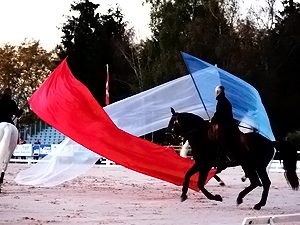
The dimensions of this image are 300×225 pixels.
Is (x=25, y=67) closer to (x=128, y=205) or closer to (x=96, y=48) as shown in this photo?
(x=96, y=48)

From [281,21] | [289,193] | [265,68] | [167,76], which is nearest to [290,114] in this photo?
[265,68]

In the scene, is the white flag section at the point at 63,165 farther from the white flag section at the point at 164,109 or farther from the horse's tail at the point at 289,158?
the horse's tail at the point at 289,158

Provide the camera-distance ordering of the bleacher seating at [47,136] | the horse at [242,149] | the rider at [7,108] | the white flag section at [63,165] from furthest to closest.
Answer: the bleacher seating at [47,136]
the white flag section at [63,165]
the rider at [7,108]
the horse at [242,149]

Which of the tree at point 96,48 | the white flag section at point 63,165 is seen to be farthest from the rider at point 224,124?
the tree at point 96,48

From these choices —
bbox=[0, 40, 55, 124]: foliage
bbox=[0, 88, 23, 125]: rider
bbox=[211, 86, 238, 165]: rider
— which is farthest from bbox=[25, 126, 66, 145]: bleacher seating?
bbox=[211, 86, 238, 165]: rider

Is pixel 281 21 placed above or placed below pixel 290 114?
above

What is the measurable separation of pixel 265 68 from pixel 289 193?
22.6 meters

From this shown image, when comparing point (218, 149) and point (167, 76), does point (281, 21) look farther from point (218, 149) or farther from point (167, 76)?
point (218, 149)

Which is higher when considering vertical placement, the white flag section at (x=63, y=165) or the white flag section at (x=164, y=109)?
the white flag section at (x=164, y=109)

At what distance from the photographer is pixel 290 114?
3491cm

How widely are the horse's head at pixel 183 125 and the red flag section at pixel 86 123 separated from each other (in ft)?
5.10

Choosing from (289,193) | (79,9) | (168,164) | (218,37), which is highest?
(79,9)

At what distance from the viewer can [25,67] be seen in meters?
49.9

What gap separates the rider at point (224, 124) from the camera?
8927mm
